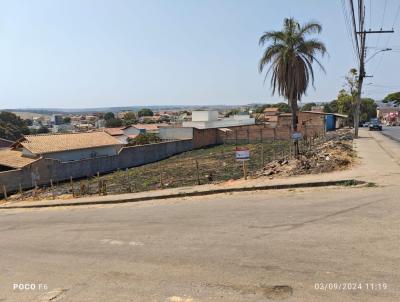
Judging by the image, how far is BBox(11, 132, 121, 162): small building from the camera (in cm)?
4078

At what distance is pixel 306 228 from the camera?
30.1 feet

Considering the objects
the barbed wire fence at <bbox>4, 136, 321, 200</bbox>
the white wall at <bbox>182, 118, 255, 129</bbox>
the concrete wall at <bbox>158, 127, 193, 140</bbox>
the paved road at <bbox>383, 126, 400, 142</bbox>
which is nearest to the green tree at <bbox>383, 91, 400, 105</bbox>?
the white wall at <bbox>182, 118, 255, 129</bbox>

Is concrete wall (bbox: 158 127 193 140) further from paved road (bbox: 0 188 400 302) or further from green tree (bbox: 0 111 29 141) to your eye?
paved road (bbox: 0 188 400 302)

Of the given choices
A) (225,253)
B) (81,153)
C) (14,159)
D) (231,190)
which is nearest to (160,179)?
(231,190)

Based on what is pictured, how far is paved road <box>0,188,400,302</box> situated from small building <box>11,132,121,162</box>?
95.3ft

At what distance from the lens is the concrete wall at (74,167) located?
3406 centimetres

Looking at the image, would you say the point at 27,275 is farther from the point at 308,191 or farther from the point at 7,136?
the point at 7,136

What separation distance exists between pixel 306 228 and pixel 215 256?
2268 millimetres

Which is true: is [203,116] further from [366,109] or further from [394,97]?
[394,97]

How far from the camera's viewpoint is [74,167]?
3778 cm

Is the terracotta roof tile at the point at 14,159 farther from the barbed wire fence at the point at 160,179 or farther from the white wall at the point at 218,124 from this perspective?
the white wall at the point at 218,124

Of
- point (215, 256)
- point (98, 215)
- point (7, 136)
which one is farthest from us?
point (7, 136)

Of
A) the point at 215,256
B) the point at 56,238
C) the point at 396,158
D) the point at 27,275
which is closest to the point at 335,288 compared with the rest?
the point at 215,256

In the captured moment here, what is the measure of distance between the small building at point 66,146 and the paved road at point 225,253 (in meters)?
29.0
